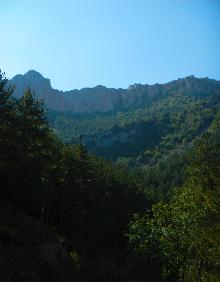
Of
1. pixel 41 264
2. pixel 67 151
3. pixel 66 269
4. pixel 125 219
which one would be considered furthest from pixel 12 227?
pixel 125 219

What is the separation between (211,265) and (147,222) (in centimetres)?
504

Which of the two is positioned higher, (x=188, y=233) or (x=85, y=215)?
(x=188, y=233)

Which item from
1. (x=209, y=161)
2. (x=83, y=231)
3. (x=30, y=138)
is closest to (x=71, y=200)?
(x=83, y=231)

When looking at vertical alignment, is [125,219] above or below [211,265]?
below

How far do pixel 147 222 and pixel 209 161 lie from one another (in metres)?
31.1

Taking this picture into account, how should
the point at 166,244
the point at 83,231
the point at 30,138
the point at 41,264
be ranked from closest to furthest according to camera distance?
the point at 166,244
the point at 41,264
the point at 30,138
the point at 83,231

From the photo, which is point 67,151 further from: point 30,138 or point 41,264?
point 41,264

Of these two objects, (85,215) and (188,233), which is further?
(85,215)

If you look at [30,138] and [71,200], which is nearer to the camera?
[30,138]

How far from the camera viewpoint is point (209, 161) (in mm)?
59031

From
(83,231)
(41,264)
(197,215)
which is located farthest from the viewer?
(83,231)

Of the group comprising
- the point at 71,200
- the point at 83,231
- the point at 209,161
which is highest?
the point at 209,161

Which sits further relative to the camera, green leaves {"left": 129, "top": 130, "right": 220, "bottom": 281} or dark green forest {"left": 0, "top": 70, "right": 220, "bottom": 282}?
dark green forest {"left": 0, "top": 70, "right": 220, "bottom": 282}

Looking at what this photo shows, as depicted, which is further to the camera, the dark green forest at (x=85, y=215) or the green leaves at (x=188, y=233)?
the dark green forest at (x=85, y=215)
